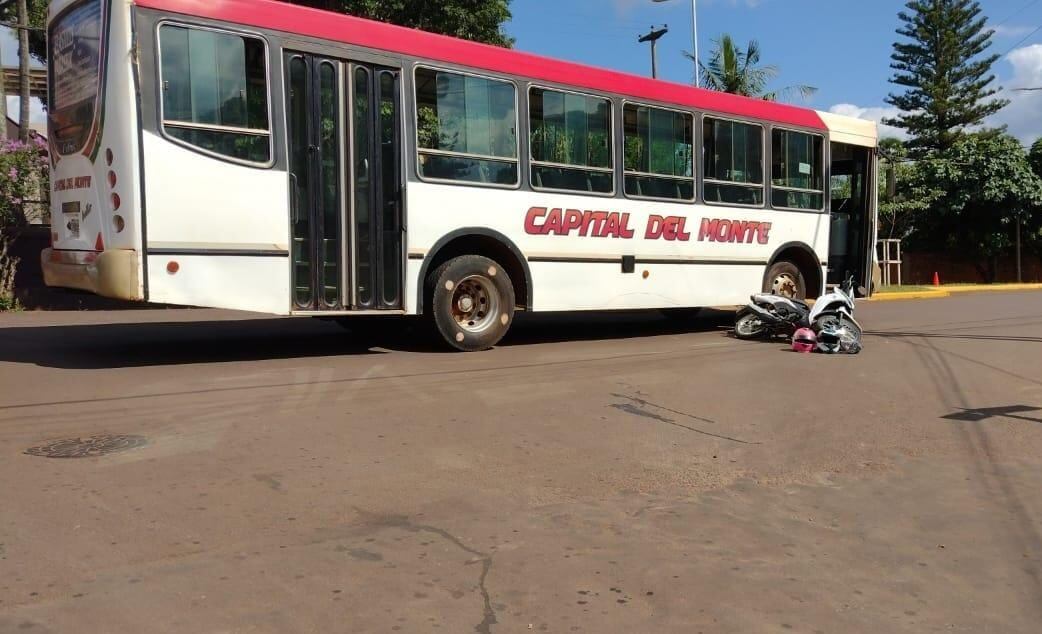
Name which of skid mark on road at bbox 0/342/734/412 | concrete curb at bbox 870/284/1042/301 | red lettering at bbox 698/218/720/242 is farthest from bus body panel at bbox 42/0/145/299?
concrete curb at bbox 870/284/1042/301

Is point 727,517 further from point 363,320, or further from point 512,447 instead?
point 363,320

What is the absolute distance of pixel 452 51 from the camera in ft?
30.6

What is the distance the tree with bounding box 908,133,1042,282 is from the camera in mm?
32594

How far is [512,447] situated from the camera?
219 inches

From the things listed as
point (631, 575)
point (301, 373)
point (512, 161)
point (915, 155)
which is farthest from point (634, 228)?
point (915, 155)

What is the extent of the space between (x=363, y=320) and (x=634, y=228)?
3.56 metres

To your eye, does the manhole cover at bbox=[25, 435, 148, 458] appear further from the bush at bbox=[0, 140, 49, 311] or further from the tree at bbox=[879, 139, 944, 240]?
the tree at bbox=[879, 139, 944, 240]

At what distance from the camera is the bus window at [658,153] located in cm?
1094

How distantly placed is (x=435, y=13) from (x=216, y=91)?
1227 cm

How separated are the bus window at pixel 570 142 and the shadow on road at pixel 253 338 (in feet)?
6.92

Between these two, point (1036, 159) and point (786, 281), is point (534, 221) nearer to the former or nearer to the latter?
point (786, 281)

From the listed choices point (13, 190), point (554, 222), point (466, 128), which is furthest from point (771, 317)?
point (13, 190)

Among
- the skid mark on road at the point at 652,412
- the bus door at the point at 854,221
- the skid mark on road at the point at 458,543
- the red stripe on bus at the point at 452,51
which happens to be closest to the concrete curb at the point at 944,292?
the bus door at the point at 854,221

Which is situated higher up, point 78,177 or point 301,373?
point 78,177
